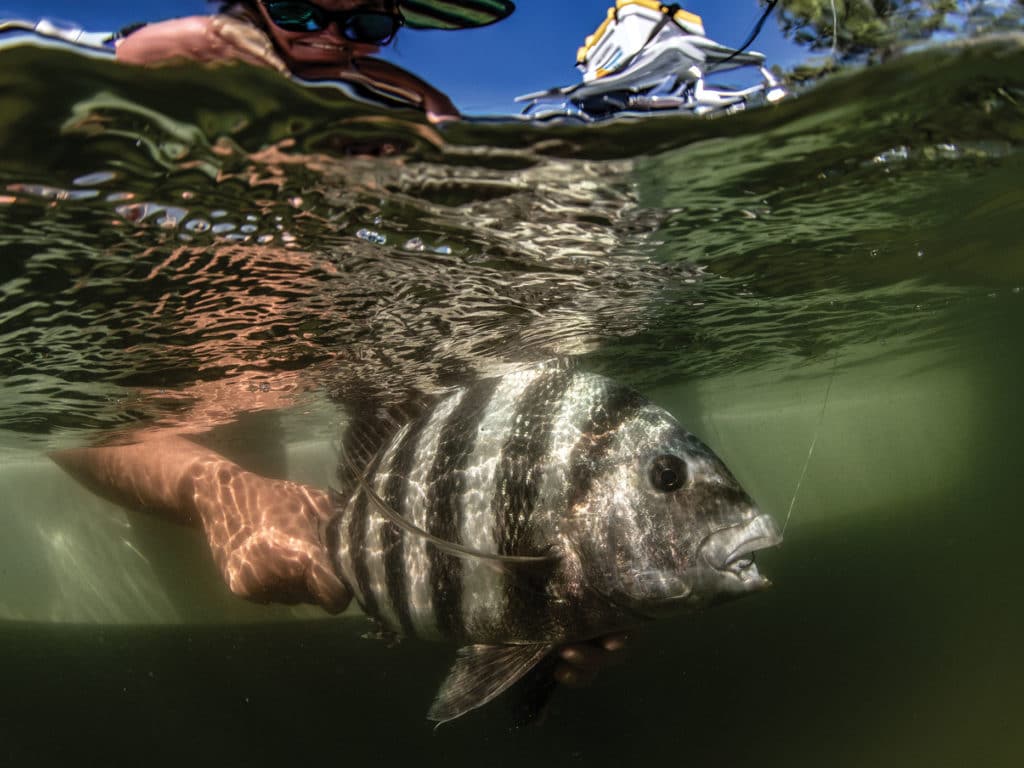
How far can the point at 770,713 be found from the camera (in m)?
9.30

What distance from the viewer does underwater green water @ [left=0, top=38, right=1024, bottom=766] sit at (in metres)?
3.33

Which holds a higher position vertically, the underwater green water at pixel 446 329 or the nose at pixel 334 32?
the nose at pixel 334 32

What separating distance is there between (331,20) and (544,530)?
9.18 ft

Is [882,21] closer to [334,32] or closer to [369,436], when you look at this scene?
[334,32]

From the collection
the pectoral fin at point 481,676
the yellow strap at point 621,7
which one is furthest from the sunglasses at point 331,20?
the pectoral fin at point 481,676

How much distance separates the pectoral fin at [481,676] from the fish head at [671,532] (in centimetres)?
70

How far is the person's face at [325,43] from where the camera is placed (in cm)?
237

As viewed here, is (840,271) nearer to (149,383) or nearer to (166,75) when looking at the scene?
(166,75)

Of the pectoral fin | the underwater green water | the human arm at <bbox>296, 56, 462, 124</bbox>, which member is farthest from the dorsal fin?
the human arm at <bbox>296, 56, 462, 124</bbox>

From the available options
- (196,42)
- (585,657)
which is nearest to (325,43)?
(196,42)

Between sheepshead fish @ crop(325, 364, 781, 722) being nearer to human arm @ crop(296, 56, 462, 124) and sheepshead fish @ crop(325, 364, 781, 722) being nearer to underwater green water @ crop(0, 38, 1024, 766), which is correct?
underwater green water @ crop(0, 38, 1024, 766)

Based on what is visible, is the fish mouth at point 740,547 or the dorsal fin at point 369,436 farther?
the dorsal fin at point 369,436

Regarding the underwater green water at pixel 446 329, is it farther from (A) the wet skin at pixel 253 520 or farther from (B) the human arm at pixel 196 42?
(A) the wet skin at pixel 253 520

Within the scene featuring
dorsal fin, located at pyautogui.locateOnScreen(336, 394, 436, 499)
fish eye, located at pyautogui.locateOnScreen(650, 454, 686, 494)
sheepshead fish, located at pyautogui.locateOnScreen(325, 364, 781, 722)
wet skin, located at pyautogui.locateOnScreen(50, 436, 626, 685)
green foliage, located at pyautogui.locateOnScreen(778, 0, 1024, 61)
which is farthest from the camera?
wet skin, located at pyautogui.locateOnScreen(50, 436, 626, 685)
